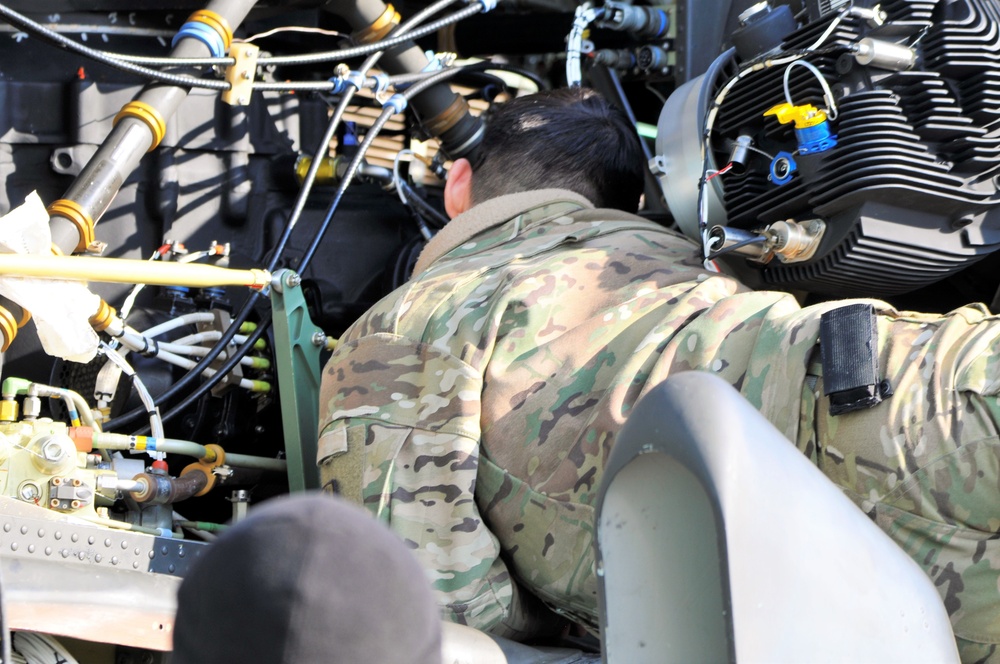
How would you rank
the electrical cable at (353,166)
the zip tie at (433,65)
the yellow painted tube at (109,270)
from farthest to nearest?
1. the zip tie at (433,65)
2. the electrical cable at (353,166)
3. the yellow painted tube at (109,270)

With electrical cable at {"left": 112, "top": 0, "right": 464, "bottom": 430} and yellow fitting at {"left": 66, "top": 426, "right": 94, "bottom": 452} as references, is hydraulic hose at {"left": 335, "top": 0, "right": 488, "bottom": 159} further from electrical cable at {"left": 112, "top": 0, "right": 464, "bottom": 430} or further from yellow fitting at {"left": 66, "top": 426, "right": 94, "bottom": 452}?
yellow fitting at {"left": 66, "top": 426, "right": 94, "bottom": 452}

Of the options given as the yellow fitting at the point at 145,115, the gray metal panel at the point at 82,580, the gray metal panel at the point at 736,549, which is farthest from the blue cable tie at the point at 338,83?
the gray metal panel at the point at 736,549

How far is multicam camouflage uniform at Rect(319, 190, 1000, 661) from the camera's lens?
141 cm

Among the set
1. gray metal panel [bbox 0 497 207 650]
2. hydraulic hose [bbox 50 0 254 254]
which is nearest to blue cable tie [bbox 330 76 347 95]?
hydraulic hose [bbox 50 0 254 254]

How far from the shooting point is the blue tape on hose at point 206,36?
2215mm

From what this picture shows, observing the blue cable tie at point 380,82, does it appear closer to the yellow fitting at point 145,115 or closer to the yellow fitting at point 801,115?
the yellow fitting at point 145,115

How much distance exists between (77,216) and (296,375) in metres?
0.52

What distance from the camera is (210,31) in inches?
87.5

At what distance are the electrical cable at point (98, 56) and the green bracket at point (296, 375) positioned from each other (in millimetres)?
389

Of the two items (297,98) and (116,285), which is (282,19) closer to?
(297,98)

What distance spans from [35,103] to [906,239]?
1.78 meters

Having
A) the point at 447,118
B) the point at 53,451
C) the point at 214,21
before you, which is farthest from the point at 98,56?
the point at 447,118

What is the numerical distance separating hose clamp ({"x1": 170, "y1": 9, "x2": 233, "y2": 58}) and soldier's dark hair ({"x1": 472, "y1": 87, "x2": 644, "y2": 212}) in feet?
1.83

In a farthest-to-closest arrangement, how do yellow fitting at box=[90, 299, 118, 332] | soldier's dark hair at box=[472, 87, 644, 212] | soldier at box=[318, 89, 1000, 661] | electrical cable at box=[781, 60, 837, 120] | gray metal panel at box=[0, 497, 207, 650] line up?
soldier's dark hair at box=[472, 87, 644, 212] < yellow fitting at box=[90, 299, 118, 332] < electrical cable at box=[781, 60, 837, 120] < gray metal panel at box=[0, 497, 207, 650] < soldier at box=[318, 89, 1000, 661]
